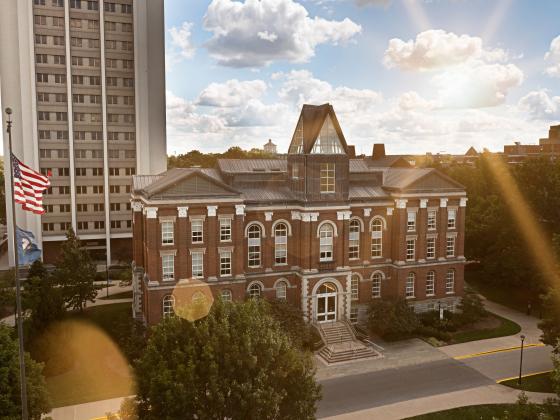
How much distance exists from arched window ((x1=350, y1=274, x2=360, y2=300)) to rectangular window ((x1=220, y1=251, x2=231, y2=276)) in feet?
42.0

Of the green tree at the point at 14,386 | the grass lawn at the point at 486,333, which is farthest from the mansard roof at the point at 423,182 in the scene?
the green tree at the point at 14,386

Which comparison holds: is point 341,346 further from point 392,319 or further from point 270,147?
point 270,147

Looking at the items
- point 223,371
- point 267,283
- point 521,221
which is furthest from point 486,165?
point 223,371

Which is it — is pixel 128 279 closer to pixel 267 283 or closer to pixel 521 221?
pixel 267 283

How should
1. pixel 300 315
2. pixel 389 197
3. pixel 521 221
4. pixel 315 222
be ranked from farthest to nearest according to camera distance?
pixel 521 221 → pixel 389 197 → pixel 315 222 → pixel 300 315

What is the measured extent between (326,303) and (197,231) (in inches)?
551

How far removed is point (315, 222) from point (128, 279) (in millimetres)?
25825

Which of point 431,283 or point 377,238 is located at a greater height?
point 377,238

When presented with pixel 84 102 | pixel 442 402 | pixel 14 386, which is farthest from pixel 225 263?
pixel 84 102

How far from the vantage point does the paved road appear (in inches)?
1280

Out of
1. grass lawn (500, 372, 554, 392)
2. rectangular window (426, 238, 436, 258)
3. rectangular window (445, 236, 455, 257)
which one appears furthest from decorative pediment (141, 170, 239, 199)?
grass lawn (500, 372, 554, 392)

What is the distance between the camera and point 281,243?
1729 inches

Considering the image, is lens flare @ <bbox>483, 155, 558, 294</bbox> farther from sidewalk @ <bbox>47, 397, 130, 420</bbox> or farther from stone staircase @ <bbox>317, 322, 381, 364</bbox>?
sidewalk @ <bbox>47, 397, 130, 420</bbox>

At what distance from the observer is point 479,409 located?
102ft
